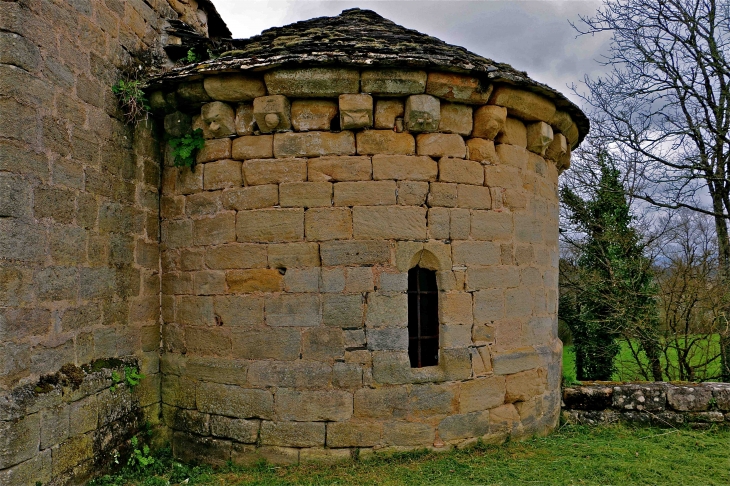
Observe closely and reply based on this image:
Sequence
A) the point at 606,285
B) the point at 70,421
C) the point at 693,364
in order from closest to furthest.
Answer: the point at 70,421
the point at 606,285
the point at 693,364

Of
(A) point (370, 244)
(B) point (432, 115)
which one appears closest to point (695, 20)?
(B) point (432, 115)

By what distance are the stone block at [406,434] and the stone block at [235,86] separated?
3.12 meters

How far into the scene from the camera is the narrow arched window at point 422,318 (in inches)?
191

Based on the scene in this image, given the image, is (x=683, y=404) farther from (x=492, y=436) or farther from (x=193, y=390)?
(x=193, y=390)

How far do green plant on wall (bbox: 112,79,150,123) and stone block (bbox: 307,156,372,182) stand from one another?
67.9 inches

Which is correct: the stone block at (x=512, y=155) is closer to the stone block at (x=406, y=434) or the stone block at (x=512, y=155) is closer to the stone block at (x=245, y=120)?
the stone block at (x=245, y=120)

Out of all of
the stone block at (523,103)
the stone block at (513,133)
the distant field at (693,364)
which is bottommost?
the distant field at (693,364)

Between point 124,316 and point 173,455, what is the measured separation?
1.42m

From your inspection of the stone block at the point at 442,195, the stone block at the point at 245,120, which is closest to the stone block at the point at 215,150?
the stone block at the point at 245,120

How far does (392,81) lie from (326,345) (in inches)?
92.4

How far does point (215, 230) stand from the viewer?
4.84 m

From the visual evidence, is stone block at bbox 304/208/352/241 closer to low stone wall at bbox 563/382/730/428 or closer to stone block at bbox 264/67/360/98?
stone block at bbox 264/67/360/98

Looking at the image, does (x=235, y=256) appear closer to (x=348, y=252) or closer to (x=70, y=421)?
(x=348, y=252)

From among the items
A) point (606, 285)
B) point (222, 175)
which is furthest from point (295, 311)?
point (606, 285)
